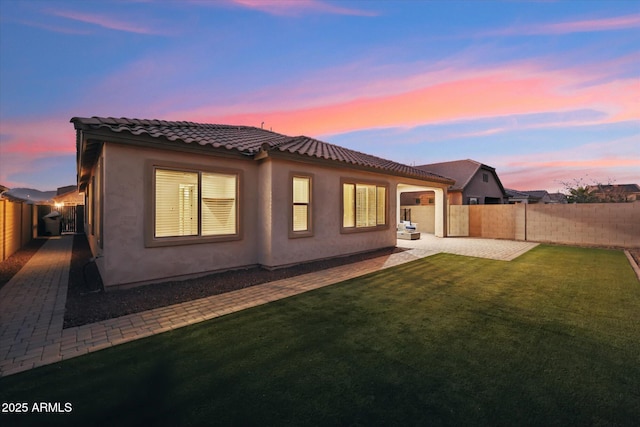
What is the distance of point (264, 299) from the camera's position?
5.29 m

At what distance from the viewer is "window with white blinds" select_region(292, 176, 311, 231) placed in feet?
26.6

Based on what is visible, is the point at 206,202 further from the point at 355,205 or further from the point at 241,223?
the point at 355,205

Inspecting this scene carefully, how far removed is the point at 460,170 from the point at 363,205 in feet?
60.5

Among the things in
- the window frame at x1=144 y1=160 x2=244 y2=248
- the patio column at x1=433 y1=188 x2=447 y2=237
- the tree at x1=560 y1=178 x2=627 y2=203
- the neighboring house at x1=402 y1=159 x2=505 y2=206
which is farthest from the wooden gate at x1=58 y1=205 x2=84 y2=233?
the tree at x1=560 y1=178 x2=627 y2=203

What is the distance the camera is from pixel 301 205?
8.23 m

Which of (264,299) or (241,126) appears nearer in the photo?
(264,299)

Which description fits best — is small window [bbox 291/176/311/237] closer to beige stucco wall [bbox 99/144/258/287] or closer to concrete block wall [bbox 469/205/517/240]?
beige stucco wall [bbox 99/144/258/287]

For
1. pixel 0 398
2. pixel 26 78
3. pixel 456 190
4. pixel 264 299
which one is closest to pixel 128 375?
pixel 0 398

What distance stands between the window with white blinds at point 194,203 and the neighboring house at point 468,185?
2011cm

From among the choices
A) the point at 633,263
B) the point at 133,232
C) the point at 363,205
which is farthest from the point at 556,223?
the point at 133,232

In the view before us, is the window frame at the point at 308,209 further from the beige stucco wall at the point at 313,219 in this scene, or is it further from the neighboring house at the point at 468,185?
the neighboring house at the point at 468,185

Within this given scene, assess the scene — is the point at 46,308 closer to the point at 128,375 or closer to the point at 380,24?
the point at 128,375

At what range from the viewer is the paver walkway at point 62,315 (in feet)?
10.9

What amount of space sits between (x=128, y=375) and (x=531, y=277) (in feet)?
28.8
